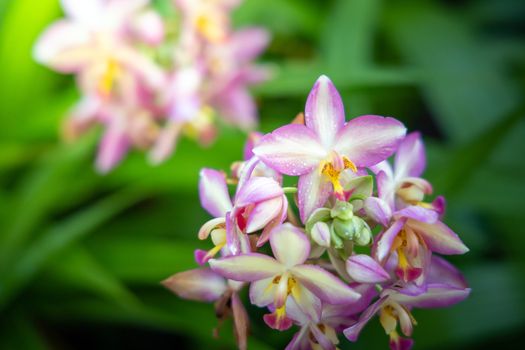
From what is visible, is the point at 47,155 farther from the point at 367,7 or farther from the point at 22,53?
the point at 367,7

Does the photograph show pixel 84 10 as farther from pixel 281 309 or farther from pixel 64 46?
pixel 281 309

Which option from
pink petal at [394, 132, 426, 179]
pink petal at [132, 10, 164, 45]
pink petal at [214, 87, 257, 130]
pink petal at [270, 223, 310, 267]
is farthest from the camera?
pink petal at [214, 87, 257, 130]

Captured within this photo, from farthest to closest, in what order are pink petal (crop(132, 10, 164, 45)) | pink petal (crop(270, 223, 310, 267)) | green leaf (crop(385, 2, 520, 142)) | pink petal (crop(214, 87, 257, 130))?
green leaf (crop(385, 2, 520, 142)), pink petal (crop(214, 87, 257, 130)), pink petal (crop(132, 10, 164, 45)), pink petal (crop(270, 223, 310, 267))

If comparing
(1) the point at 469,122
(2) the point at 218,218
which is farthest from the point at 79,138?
(1) the point at 469,122

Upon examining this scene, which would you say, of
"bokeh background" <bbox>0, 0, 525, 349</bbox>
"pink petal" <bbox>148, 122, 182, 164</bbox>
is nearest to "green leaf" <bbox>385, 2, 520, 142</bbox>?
"bokeh background" <bbox>0, 0, 525, 349</bbox>

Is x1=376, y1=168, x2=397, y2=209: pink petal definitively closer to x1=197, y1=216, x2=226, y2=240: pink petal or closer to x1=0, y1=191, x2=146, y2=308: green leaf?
x1=197, y1=216, x2=226, y2=240: pink petal

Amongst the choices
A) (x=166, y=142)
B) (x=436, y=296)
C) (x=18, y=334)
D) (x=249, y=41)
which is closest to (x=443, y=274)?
(x=436, y=296)
